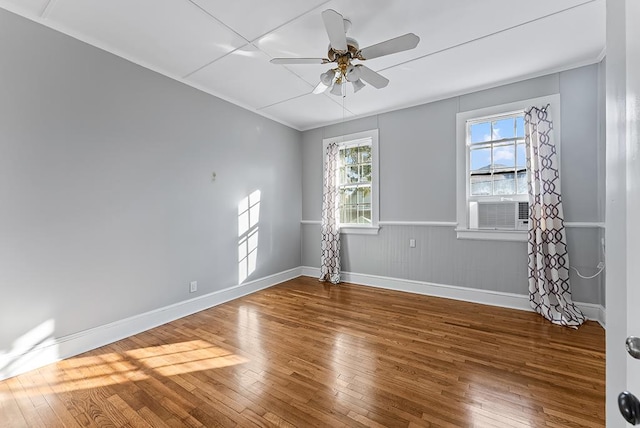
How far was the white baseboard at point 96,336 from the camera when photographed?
209 cm

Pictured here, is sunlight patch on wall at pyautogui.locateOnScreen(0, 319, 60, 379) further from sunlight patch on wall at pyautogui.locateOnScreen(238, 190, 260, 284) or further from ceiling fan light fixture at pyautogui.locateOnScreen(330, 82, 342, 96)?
ceiling fan light fixture at pyautogui.locateOnScreen(330, 82, 342, 96)

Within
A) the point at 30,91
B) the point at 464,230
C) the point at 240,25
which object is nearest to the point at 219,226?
the point at 30,91

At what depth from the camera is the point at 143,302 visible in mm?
2859

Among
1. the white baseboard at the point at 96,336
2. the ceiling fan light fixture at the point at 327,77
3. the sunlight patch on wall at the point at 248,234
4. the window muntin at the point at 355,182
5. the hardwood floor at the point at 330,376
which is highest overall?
the ceiling fan light fixture at the point at 327,77

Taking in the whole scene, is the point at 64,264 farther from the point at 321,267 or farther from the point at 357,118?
the point at 357,118

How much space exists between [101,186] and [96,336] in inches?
54.9

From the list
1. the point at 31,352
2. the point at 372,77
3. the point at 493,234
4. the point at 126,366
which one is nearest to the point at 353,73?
the point at 372,77

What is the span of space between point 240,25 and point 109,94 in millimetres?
1461

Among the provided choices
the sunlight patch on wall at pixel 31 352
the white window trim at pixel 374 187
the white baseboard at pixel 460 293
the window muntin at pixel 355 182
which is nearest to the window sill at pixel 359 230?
the white window trim at pixel 374 187

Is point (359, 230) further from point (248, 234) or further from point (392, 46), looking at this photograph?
point (392, 46)

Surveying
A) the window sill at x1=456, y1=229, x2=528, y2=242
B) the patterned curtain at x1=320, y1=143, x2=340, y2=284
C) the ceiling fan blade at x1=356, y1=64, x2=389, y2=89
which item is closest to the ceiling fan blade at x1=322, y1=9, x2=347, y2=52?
the ceiling fan blade at x1=356, y1=64, x2=389, y2=89

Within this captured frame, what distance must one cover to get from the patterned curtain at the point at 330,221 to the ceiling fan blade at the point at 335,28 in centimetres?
251

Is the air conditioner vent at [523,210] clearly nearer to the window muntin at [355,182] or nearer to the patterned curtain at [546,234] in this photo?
the patterned curtain at [546,234]

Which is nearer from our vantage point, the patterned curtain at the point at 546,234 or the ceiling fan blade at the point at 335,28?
the ceiling fan blade at the point at 335,28
